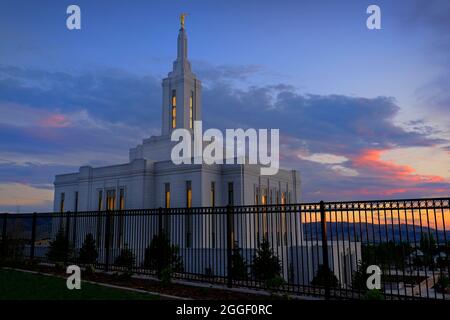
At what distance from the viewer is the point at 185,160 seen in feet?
119

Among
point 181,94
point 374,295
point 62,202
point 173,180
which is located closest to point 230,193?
point 173,180

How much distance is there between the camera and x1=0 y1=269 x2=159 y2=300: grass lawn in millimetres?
8758

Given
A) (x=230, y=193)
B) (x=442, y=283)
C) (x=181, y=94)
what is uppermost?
(x=181, y=94)

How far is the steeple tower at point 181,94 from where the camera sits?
4312cm

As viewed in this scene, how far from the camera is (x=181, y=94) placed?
43312 millimetres

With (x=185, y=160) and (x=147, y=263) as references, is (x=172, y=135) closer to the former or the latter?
(x=185, y=160)

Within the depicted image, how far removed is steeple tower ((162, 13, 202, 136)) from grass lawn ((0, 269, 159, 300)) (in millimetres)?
32226

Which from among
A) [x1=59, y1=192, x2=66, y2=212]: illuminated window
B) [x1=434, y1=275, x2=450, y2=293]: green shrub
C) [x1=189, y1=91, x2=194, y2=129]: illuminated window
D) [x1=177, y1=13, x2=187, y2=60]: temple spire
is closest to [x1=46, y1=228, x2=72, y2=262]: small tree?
[x1=434, y1=275, x2=450, y2=293]: green shrub

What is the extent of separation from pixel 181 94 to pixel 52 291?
3555 centimetres

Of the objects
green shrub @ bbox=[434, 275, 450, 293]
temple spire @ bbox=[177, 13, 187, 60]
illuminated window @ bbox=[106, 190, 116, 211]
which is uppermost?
temple spire @ bbox=[177, 13, 187, 60]

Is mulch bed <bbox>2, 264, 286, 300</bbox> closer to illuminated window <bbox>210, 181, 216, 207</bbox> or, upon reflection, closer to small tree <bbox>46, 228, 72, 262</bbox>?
small tree <bbox>46, 228, 72, 262</bbox>

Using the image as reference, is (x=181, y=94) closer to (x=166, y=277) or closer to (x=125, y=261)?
(x=125, y=261)
